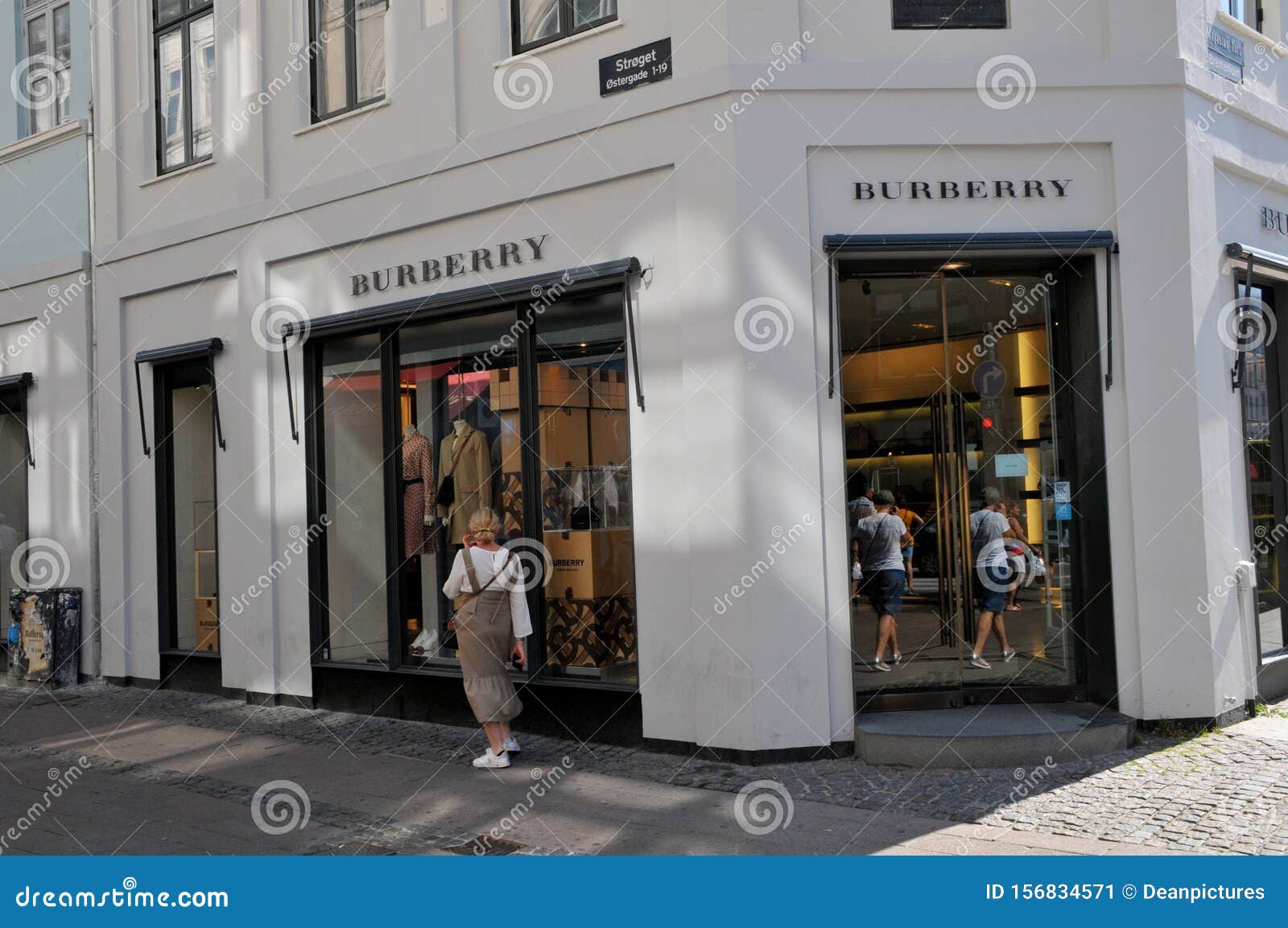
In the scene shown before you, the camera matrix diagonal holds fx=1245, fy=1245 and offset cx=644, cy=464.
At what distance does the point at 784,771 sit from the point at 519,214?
4.80m

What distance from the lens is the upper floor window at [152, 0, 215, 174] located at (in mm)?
12719

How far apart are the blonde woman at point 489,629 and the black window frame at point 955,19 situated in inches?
189

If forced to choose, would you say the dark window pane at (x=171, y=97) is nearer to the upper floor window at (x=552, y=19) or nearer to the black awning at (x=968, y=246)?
the upper floor window at (x=552, y=19)

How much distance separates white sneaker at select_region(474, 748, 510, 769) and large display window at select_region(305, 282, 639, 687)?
3.49 feet

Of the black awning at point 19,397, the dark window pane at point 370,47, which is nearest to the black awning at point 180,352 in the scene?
the black awning at point 19,397

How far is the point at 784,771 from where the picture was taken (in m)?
8.22

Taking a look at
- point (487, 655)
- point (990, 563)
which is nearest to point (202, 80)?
point (487, 655)

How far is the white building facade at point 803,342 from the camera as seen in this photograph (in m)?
8.67

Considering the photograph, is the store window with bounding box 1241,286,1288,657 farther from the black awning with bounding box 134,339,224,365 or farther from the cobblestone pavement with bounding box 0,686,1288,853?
the black awning with bounding box 134,339,224,365

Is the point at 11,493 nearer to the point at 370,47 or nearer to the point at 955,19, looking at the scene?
the point at 370,47

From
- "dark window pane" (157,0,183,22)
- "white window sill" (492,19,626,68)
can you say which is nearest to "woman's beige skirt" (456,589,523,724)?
"white window sill" (492,19,626,68)

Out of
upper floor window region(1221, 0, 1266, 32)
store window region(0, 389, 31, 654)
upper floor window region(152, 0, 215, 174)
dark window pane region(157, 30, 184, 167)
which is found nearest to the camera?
upper floor window region(1221, 0, 1266, 32)

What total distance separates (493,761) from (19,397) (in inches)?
367

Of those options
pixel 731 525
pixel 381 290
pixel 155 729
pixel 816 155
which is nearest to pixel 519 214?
pixel 381 290
